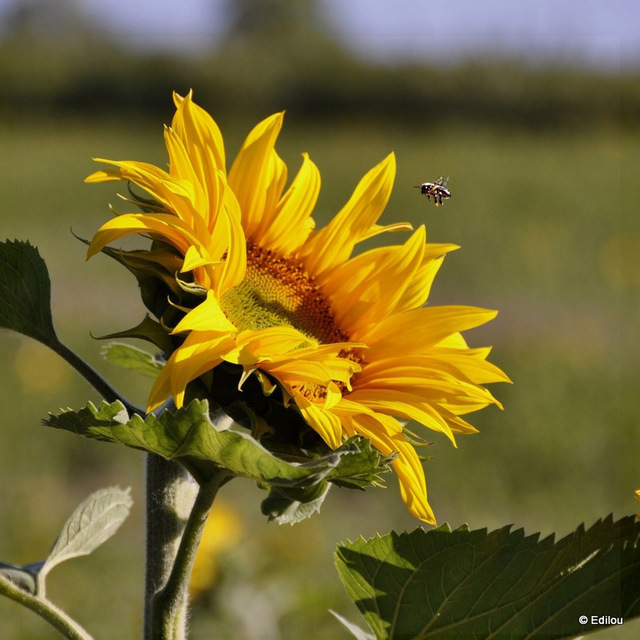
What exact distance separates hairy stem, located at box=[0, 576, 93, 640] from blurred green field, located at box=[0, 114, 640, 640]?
18 cm

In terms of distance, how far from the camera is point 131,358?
0.79 meters

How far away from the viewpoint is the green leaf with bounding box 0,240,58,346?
67 cm

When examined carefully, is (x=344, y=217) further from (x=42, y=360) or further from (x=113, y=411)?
(x=42, y=360)

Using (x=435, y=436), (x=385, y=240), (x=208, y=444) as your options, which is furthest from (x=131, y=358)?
(x=385, y=240)

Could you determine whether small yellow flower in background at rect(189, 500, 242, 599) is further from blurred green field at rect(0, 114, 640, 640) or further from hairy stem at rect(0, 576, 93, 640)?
hairy stem at rect(0, 576, 93, 640)

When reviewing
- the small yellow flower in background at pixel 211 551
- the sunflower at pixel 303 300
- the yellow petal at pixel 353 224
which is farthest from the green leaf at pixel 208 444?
the small yellow flower in background at pixel 211 551

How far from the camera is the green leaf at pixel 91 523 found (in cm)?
76

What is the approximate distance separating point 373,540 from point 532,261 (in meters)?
5.64

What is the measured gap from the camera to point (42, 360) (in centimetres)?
373

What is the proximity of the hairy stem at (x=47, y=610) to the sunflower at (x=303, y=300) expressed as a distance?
0.50 ft

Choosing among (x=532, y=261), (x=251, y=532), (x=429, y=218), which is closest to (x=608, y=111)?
(x=429, y=218)

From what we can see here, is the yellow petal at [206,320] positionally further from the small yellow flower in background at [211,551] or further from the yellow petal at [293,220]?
the small yellow flower in background at [211,551]

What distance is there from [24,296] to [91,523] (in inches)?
8.2

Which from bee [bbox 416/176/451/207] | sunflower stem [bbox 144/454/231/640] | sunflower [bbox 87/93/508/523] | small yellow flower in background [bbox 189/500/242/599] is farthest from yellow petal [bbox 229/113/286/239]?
small yellow flower in background [bbox 189/500/242/599]
